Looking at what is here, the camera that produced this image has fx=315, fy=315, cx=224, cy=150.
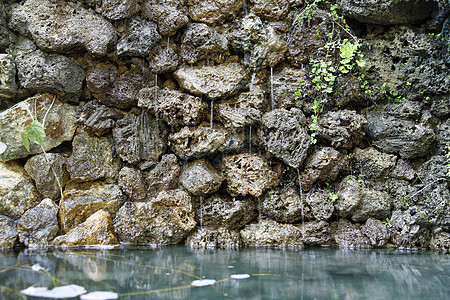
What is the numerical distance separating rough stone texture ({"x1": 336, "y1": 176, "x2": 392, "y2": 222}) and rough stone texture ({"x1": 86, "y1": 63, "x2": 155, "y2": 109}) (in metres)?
3.37

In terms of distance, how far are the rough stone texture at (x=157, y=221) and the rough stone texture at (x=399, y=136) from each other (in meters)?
3.01

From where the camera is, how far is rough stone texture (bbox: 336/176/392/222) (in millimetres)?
4480

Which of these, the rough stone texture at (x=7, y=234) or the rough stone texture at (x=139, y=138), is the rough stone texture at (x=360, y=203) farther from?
the rough stone texture at (x=7, y=234)

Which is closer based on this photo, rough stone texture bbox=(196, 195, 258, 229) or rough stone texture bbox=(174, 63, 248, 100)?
rough stone texture bbox=(196, 195, 258, 229)

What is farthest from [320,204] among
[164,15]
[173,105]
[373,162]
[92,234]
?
[164,15]

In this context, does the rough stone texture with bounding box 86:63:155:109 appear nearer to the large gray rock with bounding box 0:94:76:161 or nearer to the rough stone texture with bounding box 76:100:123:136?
the rough stone texture with bounding box 76:100:123:136

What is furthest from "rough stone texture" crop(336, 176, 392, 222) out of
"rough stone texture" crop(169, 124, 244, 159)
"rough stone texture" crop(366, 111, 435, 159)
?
"rough stone texture" crop(169, 124, 244, 159)

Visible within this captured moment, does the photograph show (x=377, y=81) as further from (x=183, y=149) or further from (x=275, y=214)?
(x=183, y=149)

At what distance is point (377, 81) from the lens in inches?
194

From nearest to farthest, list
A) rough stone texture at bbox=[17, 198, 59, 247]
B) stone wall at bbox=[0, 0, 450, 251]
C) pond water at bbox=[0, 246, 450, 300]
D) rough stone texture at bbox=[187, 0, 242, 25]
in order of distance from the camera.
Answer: pond water at bbox=[0, 246, 450, 300] → rough stone texture at bbox=[17, 198, 59, 247] → stone wall at bbox=[0, 0, 450, 251] → rough stone texture at bbox=[187, 0, 242, 25]

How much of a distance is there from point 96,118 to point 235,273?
335cm

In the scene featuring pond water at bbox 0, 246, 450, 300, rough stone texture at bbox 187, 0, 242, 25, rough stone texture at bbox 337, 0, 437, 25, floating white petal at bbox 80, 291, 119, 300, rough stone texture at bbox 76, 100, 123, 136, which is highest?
rough stone texture at bbox 187, 0, 242, 25

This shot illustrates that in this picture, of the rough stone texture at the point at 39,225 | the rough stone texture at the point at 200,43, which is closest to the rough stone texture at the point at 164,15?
the rough stone texture at the point at 200,43

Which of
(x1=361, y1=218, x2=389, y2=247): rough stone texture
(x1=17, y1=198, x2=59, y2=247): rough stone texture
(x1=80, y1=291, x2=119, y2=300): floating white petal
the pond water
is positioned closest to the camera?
(x1=80, y1=291, x2=119, y2=300): floating white petal
